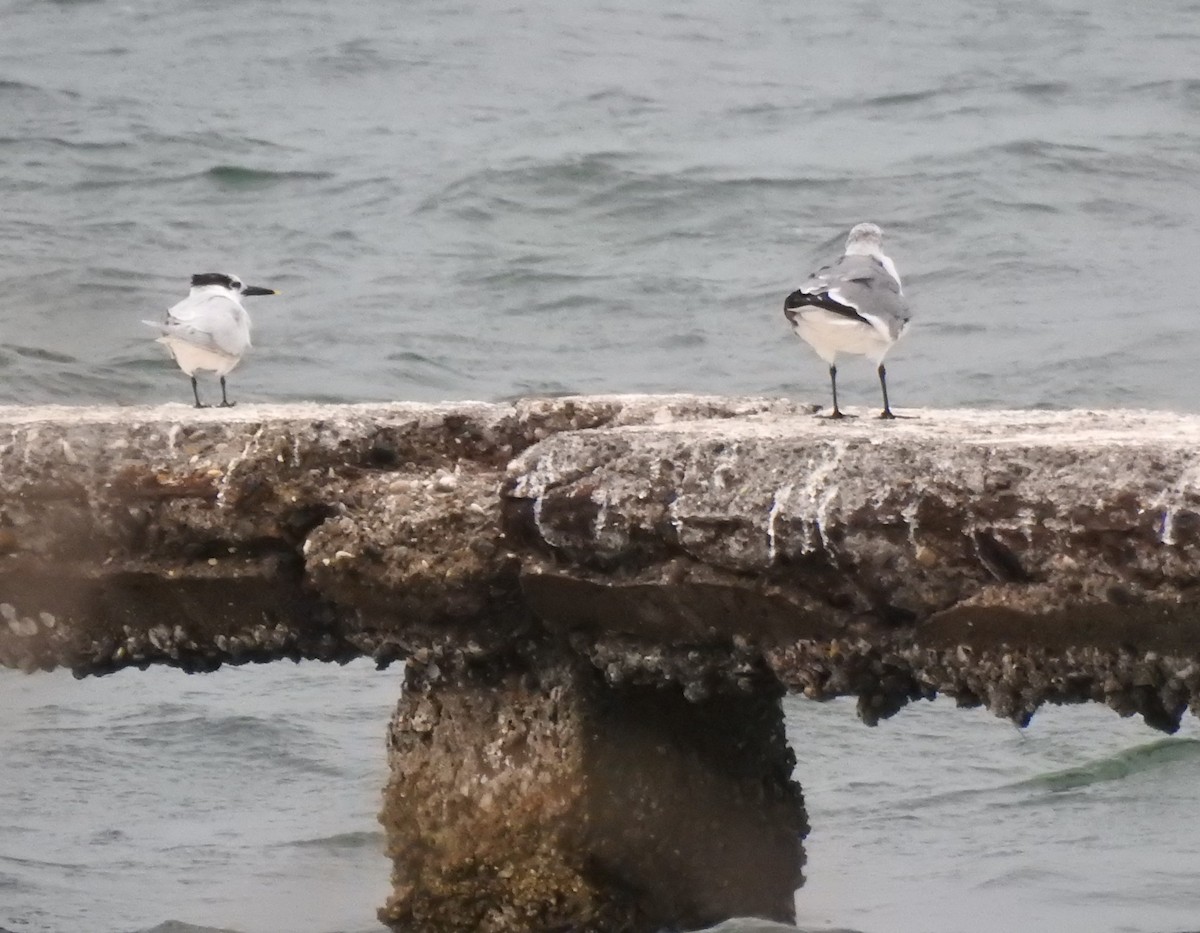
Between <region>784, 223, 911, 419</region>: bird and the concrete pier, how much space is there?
0.20m

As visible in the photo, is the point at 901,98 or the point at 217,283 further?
the point at 901,98

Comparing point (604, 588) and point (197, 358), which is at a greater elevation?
point (197, 358)

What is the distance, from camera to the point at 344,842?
604 centimetres

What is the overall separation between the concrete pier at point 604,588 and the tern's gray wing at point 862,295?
11.2 inches

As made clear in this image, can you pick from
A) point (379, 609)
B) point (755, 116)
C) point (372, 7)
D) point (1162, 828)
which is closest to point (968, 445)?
point (379, 609)

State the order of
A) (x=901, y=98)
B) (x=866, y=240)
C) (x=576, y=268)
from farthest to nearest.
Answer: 1. (x=901, y=98)
2. (x=576, y=268)
3. (x=866, y=240)

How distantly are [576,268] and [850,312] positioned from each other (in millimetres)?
8552

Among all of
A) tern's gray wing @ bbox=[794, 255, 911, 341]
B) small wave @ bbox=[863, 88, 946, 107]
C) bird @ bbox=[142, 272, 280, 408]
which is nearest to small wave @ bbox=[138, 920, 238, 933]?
bird @ bbox=[142, 272, 280, 408]

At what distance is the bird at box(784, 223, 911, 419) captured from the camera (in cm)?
462

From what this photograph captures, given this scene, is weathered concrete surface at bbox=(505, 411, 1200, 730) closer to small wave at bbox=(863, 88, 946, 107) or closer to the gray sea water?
the gray sea water

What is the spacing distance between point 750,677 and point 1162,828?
104 inches

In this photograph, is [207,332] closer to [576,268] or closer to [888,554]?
[888,554]

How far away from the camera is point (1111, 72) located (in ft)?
52.5

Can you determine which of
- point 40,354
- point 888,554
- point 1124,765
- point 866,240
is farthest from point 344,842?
point 40,354
